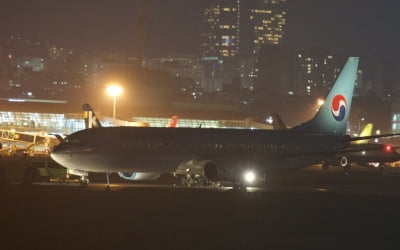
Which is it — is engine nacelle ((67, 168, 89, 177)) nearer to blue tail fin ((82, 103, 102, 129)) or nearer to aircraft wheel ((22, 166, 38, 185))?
aircraft wheel ((22, 166, 38, 185))

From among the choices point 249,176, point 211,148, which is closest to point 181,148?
point 211,148

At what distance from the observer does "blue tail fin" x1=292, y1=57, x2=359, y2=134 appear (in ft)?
198

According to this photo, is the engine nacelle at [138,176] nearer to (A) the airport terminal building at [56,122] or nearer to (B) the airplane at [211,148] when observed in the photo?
(B) the airplane at [211,148]

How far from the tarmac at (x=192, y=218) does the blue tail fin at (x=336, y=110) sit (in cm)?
874

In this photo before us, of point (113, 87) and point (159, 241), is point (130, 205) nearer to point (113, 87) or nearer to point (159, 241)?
→ point (159, 241)

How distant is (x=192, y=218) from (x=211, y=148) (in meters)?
20.0

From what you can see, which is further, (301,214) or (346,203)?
(346,203)

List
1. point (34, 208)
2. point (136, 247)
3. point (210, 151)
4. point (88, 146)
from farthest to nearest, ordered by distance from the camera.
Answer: point (210, 151) → point (88, 146) → point (34, 208) → point (136, 247)

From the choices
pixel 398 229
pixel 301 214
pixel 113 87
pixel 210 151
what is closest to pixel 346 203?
pixel 301 214

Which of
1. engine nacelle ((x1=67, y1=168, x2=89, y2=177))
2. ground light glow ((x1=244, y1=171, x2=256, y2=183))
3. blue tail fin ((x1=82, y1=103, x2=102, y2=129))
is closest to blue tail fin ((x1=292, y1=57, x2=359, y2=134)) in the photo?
ground light glow ((x1=244, y1=171, x2=256, y2=183))

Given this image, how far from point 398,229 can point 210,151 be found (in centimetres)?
2207

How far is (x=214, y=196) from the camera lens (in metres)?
45.3

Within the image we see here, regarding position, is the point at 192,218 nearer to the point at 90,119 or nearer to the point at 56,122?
the point at 90,119

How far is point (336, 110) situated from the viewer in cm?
6050
